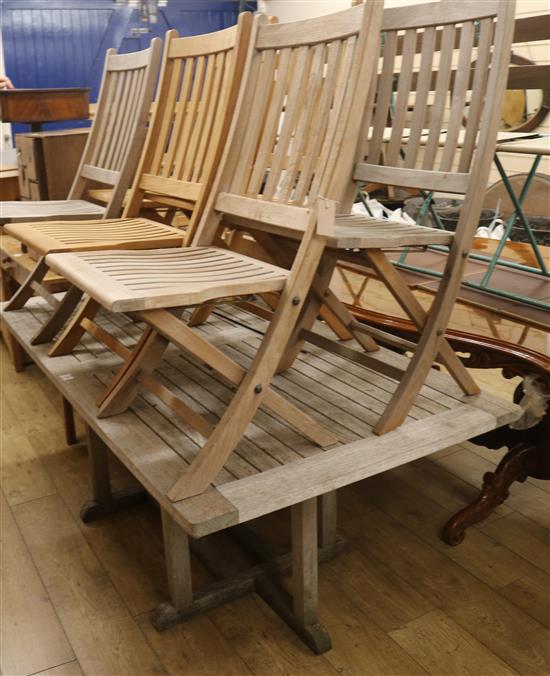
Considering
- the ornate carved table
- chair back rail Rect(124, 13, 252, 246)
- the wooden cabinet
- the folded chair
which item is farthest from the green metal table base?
the wooden cabinet

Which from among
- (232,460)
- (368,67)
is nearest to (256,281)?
(232,460)

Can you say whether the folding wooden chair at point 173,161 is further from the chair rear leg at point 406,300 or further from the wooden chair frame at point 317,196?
the chair rear leg at point 406,300

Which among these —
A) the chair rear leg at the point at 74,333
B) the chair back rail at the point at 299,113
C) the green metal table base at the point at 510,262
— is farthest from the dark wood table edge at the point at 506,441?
the chair rear leg at the point at 74,333

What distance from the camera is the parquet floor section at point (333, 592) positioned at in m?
1.39

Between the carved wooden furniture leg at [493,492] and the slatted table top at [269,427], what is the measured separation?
7.6 inches

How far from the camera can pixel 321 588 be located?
5.27 ft

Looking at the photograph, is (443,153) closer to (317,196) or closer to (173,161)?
(317,196)

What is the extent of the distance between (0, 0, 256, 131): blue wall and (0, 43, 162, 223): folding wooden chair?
363cm

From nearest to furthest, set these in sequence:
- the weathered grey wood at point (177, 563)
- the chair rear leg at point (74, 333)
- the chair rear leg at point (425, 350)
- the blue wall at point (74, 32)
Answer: the weathered grey wood at point (177, 563) → the chair rear leg at point (425, 350) → the chair rear leg at point (74, 333) → the blue wall at point (74, 32)

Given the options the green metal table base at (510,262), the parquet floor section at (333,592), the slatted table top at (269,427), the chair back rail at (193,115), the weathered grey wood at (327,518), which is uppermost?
the chair back rail at (193,115)

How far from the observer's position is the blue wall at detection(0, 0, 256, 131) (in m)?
5.75

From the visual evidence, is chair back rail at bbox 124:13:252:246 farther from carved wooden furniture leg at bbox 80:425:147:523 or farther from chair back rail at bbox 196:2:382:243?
carved wooden furniture leg at bbox 80:425:147:523

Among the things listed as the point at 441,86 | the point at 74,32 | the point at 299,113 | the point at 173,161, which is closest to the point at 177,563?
the point at 299,113

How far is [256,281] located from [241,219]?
1.53 ft
